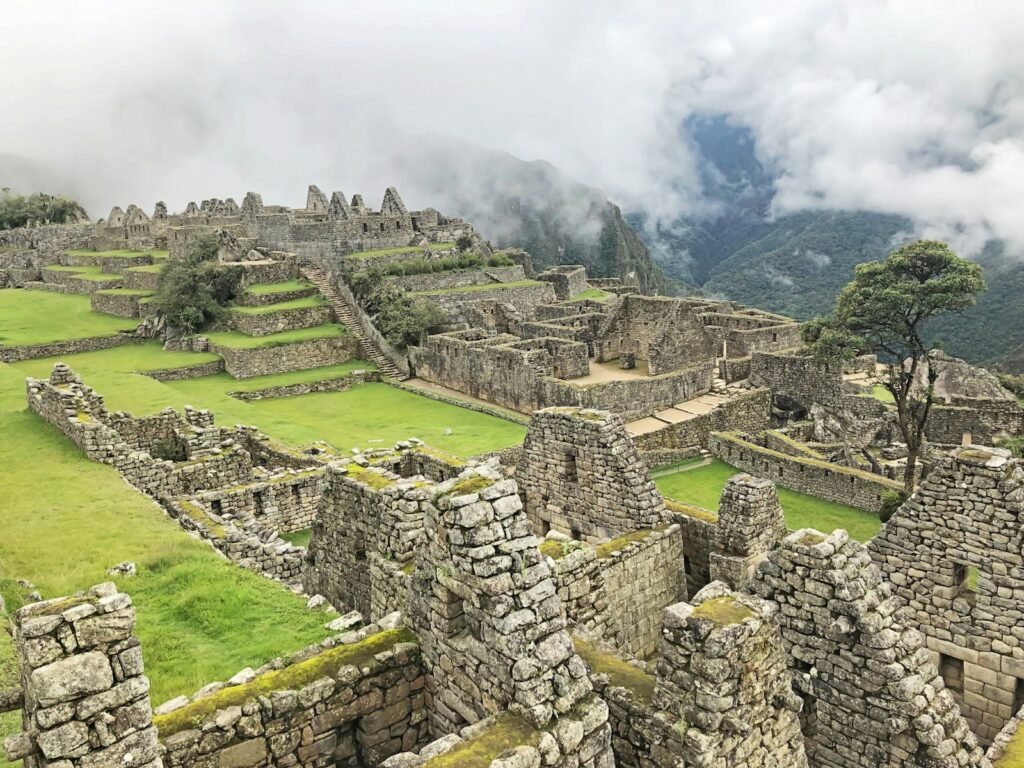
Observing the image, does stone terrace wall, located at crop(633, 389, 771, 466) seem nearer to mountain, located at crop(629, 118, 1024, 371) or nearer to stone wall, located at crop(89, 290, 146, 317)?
mountain, located at crop(629, 118, 1024, 371)

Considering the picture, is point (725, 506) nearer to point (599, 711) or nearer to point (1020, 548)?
point (1020, 548)

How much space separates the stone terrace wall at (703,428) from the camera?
77.4ft

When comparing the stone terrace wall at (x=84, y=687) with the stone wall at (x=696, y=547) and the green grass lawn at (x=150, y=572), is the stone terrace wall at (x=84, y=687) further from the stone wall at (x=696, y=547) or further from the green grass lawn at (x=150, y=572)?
the stone wall at (x=696, y=547)

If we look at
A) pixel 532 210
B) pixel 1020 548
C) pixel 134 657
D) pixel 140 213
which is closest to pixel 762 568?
pixel 1020 548

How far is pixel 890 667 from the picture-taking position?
4.67 m

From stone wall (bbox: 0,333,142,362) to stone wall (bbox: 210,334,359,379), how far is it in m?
6.04

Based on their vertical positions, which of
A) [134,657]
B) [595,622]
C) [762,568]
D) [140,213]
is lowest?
[595,622]

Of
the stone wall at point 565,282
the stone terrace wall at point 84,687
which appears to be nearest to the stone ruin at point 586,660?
the stone terrace wall at point 84,687

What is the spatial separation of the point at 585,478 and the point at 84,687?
5898 mm

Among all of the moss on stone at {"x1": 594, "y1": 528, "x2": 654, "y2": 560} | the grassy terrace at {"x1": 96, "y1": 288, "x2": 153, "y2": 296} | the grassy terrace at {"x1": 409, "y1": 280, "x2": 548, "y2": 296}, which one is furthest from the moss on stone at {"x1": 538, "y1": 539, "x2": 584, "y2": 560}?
the grassy terrace at {"x1": 96, "y1": 288, "x2": 153, "y2": 296}

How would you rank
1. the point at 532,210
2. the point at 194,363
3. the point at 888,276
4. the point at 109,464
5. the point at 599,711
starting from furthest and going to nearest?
the point at 532,210 → the point at 194,363 → the point at 888,276 → the point at 109,464 → the point at 599,711

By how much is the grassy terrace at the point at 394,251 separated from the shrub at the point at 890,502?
31.7 m

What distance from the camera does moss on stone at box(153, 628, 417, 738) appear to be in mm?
4480

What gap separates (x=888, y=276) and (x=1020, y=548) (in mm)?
15191
